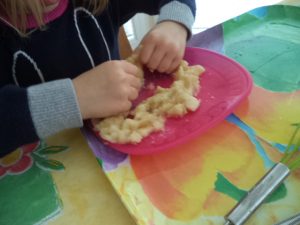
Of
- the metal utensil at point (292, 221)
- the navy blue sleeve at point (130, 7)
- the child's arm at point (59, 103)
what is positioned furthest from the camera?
the navy blue sleeve at point (130, 7)

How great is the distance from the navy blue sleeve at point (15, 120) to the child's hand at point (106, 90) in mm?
63

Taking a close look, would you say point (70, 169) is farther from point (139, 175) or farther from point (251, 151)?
point (251, 151)

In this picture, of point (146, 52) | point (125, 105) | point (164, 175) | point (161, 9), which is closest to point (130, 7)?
point (161, 9)

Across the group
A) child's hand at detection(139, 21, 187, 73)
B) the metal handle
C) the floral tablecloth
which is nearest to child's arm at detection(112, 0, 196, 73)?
child's hand at detection(139, 21, 187, 73)

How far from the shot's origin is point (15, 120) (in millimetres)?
399

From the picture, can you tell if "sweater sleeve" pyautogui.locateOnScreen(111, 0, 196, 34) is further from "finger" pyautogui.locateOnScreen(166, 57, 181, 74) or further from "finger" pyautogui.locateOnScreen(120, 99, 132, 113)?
"finger" pyautogui.locateOnScreen(120, 99, 132, 113)

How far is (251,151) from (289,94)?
0.12m

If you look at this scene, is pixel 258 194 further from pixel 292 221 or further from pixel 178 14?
pixel 178 14

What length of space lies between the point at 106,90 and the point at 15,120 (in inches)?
4.5

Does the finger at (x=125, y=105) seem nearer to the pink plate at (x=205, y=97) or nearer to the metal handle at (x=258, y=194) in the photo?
the pink plate at (x=205, y=97)

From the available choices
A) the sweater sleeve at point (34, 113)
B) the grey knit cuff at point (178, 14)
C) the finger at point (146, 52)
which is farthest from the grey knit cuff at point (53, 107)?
the grey knit cuff at point (178, 14)

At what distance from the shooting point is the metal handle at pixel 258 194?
307 mm

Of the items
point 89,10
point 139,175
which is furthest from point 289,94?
point 89,10

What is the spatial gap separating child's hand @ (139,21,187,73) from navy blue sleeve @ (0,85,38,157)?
0.60 feet
